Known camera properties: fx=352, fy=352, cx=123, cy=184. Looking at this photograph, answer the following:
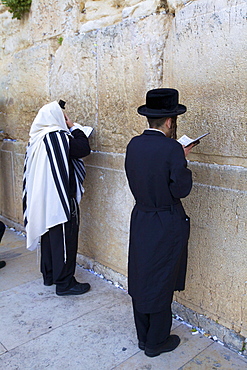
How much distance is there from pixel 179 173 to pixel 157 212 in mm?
325

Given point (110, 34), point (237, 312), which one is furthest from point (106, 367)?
point (110, 34)

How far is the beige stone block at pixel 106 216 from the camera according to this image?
11.4ft

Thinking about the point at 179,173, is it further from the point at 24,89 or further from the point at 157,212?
the point at 24,89

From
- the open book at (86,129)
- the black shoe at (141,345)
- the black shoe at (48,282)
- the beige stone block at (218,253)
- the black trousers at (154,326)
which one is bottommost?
the black shoe at (48,282)

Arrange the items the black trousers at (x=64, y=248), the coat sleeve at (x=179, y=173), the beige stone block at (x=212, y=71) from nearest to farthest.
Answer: the coat sleeve at (x=179, y=173) < the beige stone block at (x=212, y=71) < the black trousers at (x=64, y=248)

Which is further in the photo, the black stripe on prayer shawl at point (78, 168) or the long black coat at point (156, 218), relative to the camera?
the black stripe on prayer shawl at point (78, 168)

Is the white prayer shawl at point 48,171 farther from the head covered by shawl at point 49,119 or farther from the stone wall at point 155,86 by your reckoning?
the stone wall at point 155,86

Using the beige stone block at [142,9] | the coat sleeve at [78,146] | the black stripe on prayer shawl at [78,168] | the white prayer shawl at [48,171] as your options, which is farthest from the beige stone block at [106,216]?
the beige stone block at [142,9]

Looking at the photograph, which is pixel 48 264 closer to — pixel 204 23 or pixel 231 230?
pixel 231 230

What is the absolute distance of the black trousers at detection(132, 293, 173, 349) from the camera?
2.45 meters

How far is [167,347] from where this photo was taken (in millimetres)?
2584

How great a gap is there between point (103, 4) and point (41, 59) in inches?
46.5

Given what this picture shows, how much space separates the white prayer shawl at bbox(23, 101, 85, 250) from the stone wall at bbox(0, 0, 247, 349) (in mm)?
528

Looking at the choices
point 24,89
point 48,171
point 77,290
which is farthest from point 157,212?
point 24,89
